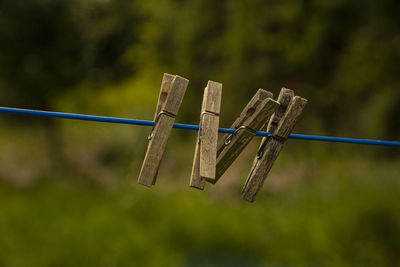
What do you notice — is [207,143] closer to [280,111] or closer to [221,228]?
[280,111]

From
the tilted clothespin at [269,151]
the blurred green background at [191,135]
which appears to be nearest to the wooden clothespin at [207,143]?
the tilted clothespin at [269,151]

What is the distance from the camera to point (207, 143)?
214 cm

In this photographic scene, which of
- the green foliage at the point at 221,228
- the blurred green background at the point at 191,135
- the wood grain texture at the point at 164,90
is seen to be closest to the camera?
the wood grain texture at the point at 164,90

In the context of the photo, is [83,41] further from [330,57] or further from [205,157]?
[205,157]

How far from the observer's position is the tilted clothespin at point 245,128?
7.38 ft

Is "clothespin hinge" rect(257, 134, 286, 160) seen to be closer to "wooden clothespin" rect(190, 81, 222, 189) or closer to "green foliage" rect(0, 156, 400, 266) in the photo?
"wooden clothespin" rect(190, 81, 222, 189)

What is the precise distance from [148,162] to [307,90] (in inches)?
302

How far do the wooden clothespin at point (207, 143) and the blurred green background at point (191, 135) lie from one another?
367 centimetres

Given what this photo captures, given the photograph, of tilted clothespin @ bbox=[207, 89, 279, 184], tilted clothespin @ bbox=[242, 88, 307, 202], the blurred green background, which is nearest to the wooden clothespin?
tilted clothespin @ bbox=[207, 89, 279, 184]

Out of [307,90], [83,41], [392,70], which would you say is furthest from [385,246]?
[83,41]

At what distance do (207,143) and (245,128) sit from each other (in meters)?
0.21

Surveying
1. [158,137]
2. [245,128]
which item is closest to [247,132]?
[245,128]

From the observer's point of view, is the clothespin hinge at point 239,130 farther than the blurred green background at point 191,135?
No

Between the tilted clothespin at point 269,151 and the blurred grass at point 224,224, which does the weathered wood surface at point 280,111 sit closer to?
the tilted clothespin at point 269,151
